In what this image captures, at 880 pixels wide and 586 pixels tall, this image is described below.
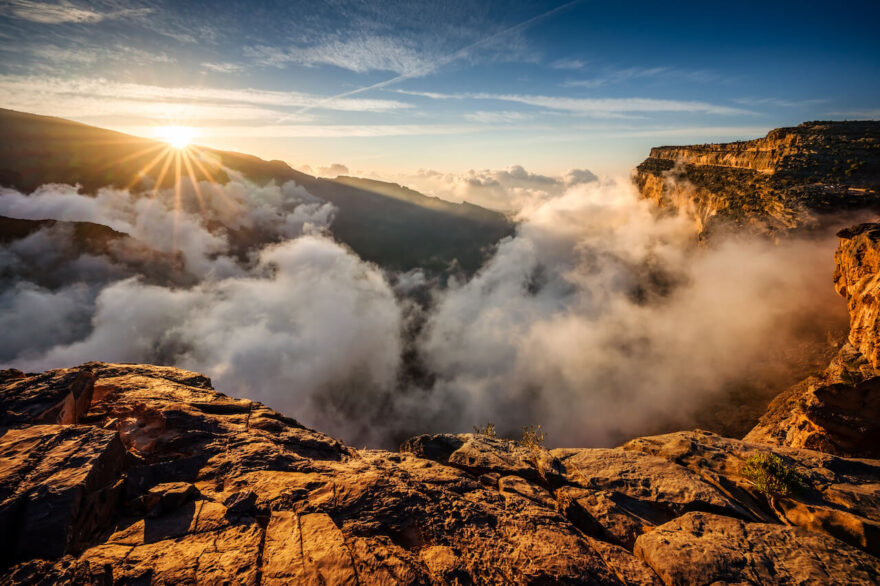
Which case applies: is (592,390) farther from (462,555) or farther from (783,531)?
(462,555)

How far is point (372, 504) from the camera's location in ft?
34.1

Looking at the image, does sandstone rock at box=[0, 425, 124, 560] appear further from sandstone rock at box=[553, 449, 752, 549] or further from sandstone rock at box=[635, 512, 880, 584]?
sandstone rock at box=[635, 512, 880, 584]

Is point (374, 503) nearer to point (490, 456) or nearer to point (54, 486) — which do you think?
point (490, 456)

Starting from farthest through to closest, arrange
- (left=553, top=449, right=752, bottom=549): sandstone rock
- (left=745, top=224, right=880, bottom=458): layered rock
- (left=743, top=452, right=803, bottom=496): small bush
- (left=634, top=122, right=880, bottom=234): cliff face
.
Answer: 1. (left=634, top=122, right=880, bottom=234): cliff face
2. (left=745, top=224, right=880, bottom=458): layered rock
3. (left=743, top=452, right=803, bottom=496): small bush
4. (left=553, top=449, right=752, bottom=549): sandstone rock

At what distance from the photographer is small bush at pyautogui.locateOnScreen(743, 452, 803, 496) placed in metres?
13.1

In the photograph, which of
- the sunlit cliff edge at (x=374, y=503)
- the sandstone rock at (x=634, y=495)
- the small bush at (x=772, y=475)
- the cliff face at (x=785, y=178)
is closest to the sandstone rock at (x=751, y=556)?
the sunlit cliff edge at (x=374, y=503)

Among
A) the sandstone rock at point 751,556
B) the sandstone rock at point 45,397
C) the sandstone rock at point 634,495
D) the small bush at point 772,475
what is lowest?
the sandstone rock at point 634,495

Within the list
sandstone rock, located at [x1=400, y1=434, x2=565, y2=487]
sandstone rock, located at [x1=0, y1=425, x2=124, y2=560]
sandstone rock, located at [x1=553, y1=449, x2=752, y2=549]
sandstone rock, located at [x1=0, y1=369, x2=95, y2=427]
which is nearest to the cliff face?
sandstone rock, located at [x1=553, y1=449, x2=752, y2=549]

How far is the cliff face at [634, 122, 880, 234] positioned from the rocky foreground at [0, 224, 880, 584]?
35.4 meters

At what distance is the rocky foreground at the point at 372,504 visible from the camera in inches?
306

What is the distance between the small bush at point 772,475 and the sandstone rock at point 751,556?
3.21 metres

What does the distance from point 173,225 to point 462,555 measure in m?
249

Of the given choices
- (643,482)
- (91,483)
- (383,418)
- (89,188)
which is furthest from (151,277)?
(643,482)

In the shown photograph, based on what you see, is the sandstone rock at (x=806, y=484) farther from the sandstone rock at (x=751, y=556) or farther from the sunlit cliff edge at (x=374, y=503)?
the sandstone rock at (x=751, y=556)
